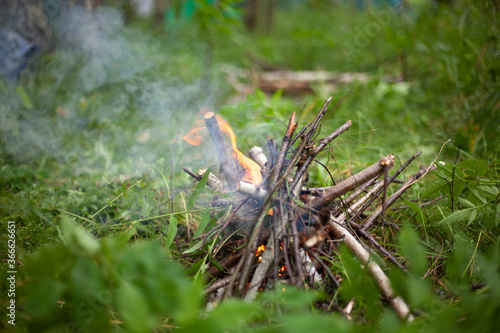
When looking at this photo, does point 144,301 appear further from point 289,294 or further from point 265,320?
point 265,320

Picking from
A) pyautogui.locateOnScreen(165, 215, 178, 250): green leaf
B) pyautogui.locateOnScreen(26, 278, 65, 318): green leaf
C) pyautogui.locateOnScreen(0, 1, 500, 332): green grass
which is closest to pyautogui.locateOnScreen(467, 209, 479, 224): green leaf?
pyautogui.locateOnScreen(0, 1, 500, 332): green grass

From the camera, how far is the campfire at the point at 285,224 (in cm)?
119

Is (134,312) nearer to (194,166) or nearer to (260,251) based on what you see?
(260,251)

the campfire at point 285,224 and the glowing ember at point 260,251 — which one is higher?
the campfire at point 285,224

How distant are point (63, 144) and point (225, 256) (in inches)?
84.0

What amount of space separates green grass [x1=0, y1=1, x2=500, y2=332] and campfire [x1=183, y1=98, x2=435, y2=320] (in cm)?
9

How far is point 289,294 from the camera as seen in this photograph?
92cm

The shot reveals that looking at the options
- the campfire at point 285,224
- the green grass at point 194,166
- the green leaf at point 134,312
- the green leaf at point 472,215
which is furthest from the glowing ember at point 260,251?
the green leaf at point 472,215

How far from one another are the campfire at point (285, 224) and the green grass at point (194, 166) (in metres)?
0.09

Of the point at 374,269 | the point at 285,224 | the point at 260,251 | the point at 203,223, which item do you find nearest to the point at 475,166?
the point at 374,269

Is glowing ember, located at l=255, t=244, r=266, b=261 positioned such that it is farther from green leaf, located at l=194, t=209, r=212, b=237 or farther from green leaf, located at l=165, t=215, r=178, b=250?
green leaf, located at l=165, t=215, r=178, b=250

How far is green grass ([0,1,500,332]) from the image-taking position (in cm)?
82

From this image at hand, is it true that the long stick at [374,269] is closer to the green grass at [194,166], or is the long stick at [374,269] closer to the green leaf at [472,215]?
the green grass at [194,166]

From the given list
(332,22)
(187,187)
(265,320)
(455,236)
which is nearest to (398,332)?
(265,320)
